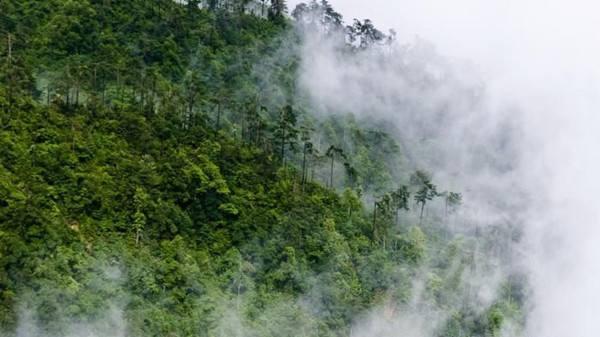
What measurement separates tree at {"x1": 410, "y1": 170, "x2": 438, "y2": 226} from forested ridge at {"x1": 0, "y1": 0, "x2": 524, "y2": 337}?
0.43 metres

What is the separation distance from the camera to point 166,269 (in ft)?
211

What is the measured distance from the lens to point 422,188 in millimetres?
102750

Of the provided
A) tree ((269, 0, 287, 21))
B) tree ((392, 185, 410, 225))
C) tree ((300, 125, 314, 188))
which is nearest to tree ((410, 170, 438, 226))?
tree ((392, 185, 410, 225))

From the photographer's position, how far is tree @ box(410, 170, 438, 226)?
9616 cm

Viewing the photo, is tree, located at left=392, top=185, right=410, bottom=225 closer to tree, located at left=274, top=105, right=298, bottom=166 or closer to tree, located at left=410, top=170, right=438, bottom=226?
tree, located at left=410, top=170, right=438, bottom=226

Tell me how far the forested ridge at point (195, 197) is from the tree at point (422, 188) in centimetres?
43

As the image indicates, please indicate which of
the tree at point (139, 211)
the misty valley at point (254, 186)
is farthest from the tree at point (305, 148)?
the tree at point (139, 211)

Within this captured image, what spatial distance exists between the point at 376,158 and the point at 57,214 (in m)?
52.0

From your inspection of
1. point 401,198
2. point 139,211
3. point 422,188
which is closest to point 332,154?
point 401,198

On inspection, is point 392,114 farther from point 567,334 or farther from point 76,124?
point 76,124

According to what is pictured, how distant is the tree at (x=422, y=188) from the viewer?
96.2m

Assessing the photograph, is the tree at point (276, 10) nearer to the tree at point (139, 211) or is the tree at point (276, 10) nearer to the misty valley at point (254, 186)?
the misty valley at point (254, 186)

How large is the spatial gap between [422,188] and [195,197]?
38540 millimetres

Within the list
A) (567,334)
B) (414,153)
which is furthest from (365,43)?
(567,334)
